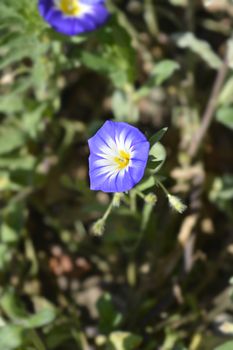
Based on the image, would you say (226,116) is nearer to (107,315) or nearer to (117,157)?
(117,157)

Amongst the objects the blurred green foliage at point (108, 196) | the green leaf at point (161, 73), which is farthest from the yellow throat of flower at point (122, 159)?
the green leaf at point (161, 73)

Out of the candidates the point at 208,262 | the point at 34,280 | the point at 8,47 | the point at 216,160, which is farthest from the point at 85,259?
the point at 8,47

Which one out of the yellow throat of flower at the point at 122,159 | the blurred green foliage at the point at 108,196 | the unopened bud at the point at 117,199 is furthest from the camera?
the blurred green foliage at the point at 108,196

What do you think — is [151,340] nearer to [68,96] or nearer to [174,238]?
[174,238]

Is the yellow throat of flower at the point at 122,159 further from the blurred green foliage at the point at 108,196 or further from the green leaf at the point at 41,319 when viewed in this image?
the green leaf at the point at 41,319

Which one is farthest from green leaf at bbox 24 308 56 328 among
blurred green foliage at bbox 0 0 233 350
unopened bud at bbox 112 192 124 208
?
unopened bud at bbox 112 192 124 208

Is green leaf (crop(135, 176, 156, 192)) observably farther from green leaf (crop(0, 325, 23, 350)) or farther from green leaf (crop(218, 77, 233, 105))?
green leaf (crop(218, 77, 233, 105))
